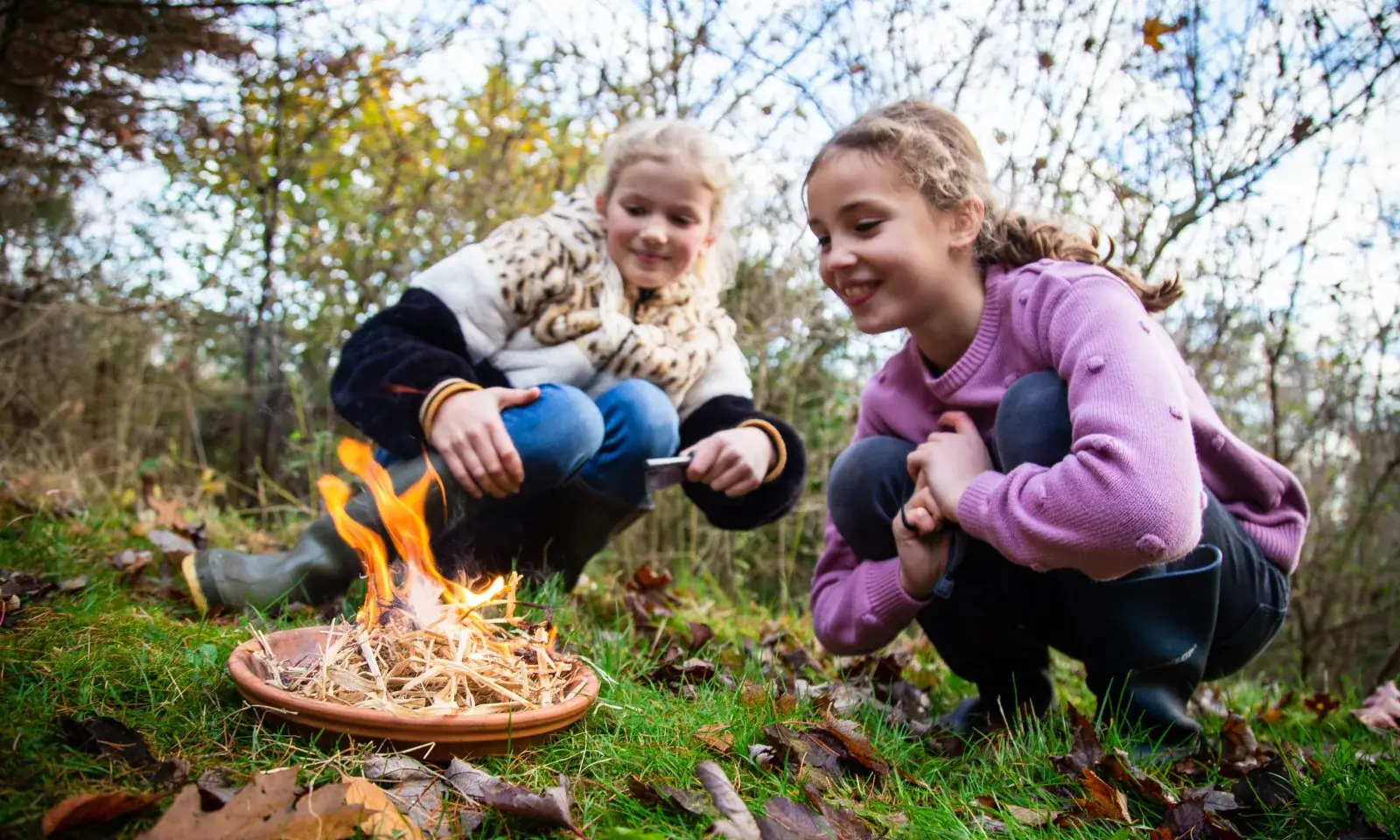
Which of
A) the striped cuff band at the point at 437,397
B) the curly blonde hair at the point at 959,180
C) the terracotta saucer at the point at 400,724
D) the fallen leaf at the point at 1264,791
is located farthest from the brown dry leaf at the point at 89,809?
the curly blonde hair at the point at 959,180

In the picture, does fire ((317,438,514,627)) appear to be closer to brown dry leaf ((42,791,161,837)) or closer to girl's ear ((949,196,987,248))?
brown dry leaf ((42,791,161,837))

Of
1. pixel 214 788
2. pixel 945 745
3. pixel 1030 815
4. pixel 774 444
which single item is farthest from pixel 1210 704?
pixel 214 788

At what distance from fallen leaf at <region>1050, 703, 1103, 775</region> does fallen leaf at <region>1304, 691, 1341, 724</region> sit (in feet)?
4.40

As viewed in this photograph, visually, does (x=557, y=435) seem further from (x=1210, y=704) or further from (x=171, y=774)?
(x=1210, y=704)

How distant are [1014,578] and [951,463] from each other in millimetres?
379

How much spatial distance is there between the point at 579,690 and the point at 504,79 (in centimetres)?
400

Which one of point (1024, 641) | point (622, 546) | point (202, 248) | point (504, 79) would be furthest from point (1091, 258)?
point (202, 248)

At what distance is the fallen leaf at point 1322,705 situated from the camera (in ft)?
9.08

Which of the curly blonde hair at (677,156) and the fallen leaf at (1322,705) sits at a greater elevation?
the curly blonde hair at (677,156)

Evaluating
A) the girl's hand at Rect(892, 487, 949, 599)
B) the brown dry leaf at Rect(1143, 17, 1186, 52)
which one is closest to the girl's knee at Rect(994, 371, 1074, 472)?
the girl's hand at Rect(892, 487, 949, 599)

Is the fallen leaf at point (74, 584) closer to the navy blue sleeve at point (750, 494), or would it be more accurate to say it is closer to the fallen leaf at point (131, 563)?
the fallen leaf at point (131, 563)

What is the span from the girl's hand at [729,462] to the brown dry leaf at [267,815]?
4.63 ft

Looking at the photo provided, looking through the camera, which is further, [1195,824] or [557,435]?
[557,435]

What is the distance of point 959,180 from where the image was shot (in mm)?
2246
